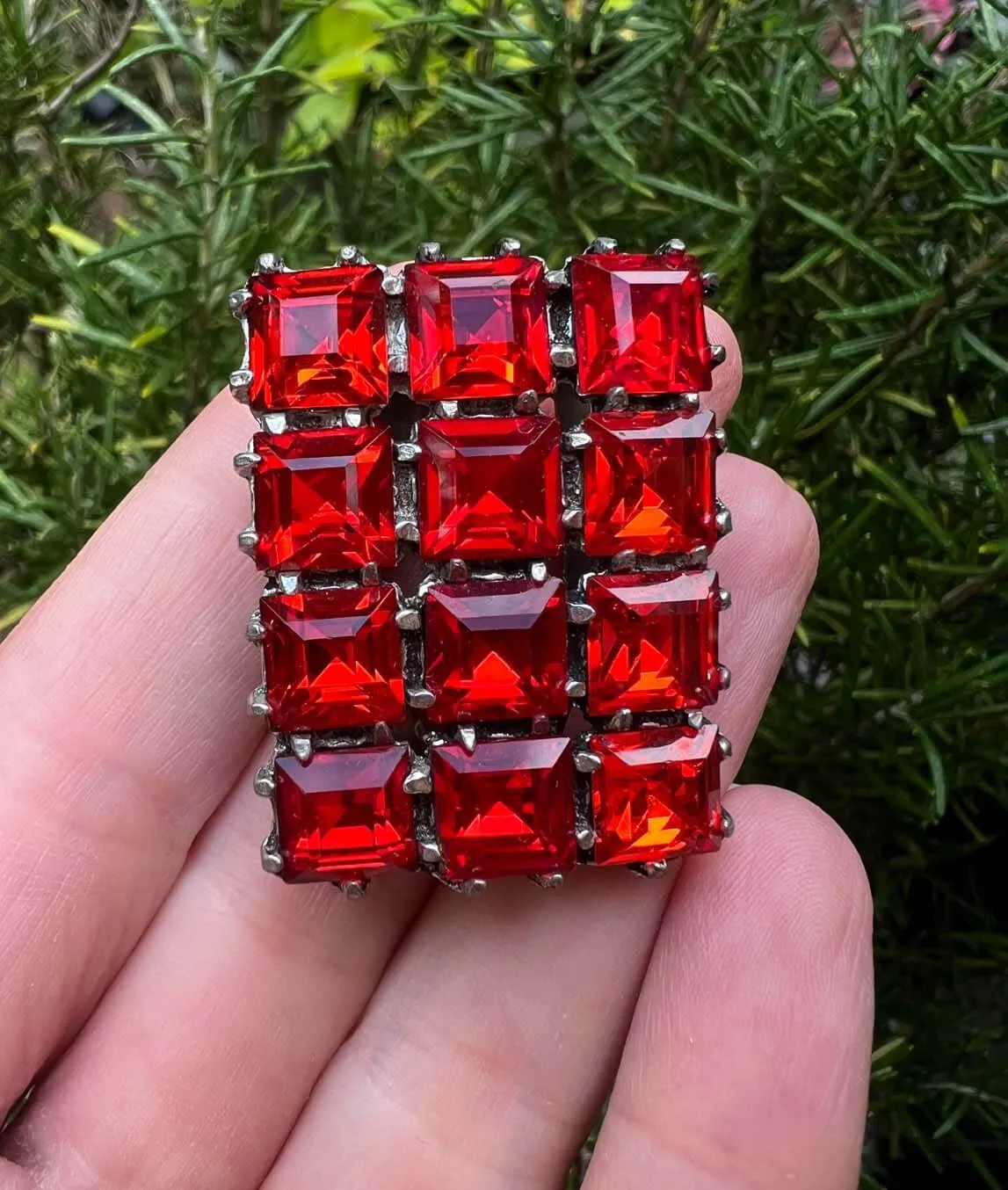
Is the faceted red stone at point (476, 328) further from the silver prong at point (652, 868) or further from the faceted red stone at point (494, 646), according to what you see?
the silver prong at point (652, 868)

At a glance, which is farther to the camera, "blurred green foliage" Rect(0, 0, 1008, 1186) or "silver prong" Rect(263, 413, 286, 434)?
"blurred green foliage" Rect(0, 0, 1008, 1186)

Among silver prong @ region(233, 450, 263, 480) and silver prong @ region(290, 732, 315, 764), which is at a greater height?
silver prong @ region(233, 450, 263, 480)

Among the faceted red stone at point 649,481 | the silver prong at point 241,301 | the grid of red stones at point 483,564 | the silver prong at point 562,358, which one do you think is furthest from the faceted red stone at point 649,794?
the silver prong at point 241,301

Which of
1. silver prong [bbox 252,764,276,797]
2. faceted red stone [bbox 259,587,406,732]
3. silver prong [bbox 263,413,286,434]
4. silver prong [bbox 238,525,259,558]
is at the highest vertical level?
silver prong [bbox 263,413,286,434]

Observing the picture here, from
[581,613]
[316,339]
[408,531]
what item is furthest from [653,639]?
[316,339]

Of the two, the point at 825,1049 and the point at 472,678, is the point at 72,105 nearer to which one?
the point at 472,678

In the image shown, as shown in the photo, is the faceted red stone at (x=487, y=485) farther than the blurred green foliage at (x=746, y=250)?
No

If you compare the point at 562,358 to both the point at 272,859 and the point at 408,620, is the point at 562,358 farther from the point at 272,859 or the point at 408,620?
the point at 272,859

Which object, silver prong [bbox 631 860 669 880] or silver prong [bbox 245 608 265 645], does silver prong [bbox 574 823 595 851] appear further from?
silver prong [bbox 245 608 265 645]

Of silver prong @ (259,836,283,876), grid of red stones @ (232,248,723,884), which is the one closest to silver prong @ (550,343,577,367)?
grid of red stones @ (232,248,723,884)
